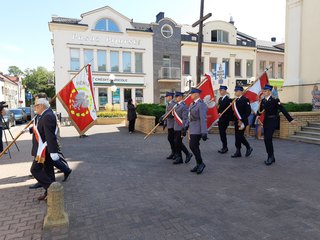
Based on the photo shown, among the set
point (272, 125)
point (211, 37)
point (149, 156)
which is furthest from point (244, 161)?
point (211, 37)

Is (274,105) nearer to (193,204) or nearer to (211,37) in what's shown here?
(193,204)

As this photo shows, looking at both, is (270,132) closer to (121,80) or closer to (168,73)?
(121,80)

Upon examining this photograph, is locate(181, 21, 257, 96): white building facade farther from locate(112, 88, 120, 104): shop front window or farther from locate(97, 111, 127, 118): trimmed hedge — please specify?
locate(97, 111, 127, 118): trimmed hedge

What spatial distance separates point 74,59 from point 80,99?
18.3 m

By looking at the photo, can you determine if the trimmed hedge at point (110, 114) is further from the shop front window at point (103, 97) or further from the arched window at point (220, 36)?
the arched window at point (220, 36)

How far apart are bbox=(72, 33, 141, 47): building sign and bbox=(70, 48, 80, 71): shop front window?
4.00 feet

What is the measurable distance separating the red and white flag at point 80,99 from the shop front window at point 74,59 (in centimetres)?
1765

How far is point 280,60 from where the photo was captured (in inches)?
1383

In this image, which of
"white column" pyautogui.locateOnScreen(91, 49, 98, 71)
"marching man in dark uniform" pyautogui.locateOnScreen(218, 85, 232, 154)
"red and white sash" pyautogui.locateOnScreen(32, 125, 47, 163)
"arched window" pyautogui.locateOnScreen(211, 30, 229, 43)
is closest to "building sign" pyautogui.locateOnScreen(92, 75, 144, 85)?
"white column" pyautogui.locateOnScreen(91, 49, 98, 71)

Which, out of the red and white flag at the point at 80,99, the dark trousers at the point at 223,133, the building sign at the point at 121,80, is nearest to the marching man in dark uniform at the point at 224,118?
the dark trousers at the point at 223,133

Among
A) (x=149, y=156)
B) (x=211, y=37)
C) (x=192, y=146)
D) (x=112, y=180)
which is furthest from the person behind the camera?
(x=211, y=37)

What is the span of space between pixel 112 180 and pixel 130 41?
25162mm

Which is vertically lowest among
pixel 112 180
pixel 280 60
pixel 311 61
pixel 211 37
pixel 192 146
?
pixel 112 180

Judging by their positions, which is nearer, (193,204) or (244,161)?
(193,204)
